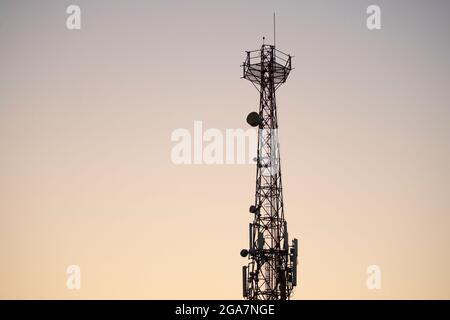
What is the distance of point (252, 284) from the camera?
199 ft

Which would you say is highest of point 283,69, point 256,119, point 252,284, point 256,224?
point 283,69

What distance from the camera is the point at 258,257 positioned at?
6022 cm
